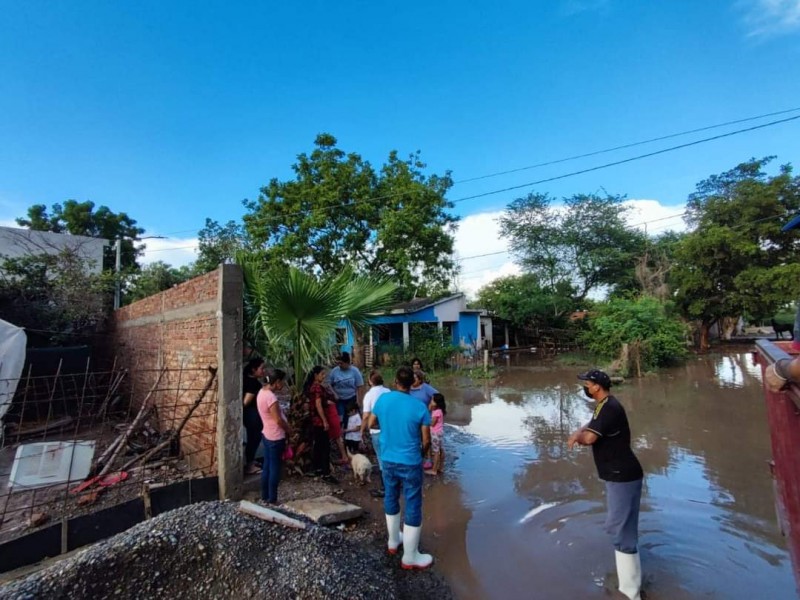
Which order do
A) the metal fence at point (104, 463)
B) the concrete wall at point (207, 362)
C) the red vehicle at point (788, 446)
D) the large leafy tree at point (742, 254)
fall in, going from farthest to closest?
1. the large leafy tree at point (742, 254)
2. the concrete wall at point (207, 362)
3. the metal fence at point (104, 463)
4. the red vehicle at point (788, 446)

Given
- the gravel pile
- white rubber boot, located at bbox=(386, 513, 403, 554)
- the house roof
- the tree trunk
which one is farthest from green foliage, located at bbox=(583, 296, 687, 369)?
the gravel pile

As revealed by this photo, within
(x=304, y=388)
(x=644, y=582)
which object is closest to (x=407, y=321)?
(x=304, y=388)

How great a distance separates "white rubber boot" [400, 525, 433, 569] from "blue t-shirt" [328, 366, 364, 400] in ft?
10.4

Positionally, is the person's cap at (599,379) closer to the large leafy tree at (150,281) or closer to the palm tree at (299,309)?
the palm tree at (299,309)

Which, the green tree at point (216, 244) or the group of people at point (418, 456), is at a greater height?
the green tree at point (216, 244)

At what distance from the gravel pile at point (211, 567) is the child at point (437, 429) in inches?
104

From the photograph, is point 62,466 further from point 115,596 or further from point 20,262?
point 20,262

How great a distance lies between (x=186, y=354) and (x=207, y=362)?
110 cm

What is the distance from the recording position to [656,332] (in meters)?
17.9

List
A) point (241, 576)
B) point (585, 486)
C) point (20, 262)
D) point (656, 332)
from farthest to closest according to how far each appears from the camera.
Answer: point (656, 332) → point (20, 262) → point (585, 486) → point (241, 576)

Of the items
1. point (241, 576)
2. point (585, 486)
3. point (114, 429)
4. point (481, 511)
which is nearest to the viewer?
point (241, 576)

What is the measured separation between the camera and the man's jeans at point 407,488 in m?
3.69

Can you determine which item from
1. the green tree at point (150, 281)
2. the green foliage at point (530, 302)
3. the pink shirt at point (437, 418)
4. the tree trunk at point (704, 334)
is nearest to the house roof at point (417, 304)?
the green foliage at point (530, 302)

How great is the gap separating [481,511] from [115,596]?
3569mm
